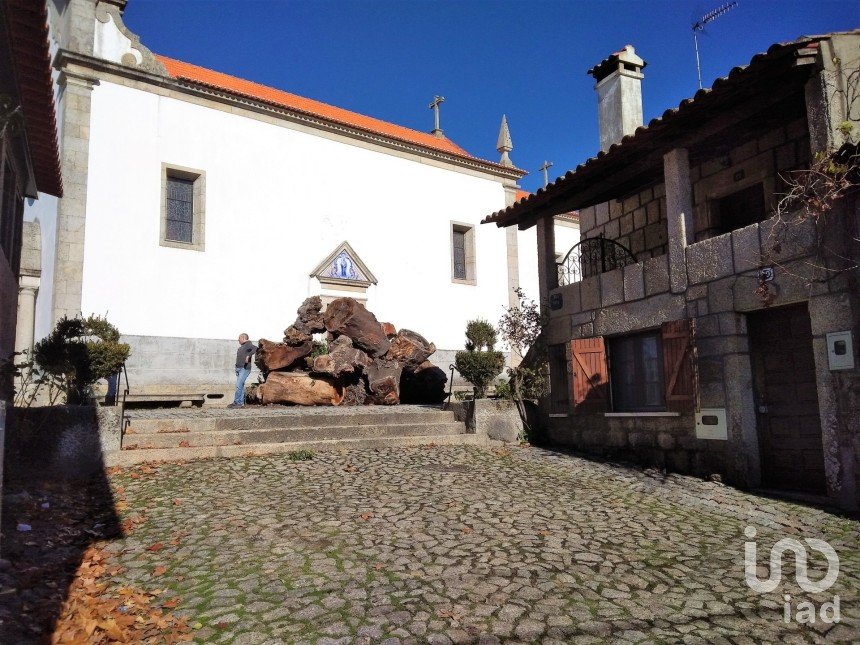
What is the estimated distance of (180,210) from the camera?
→ 1589 cm

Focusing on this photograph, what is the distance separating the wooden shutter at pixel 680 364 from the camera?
24.2 ft

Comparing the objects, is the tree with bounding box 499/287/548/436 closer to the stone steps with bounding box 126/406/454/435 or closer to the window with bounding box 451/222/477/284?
the stone steps with bounding box 126/406/454/435

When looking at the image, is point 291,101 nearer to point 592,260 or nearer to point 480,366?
point 592,260

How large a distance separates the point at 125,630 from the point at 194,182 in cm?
1446

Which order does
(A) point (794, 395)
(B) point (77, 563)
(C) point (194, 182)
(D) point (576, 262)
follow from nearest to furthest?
1. (B) point (77, 563)
2. (A) point (794, 395)
3. (D) point (576, 262)
4. (C) point (194, 182)

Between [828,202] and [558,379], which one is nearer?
[828,202]

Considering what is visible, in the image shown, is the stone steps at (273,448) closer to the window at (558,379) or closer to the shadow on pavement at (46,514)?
the shadow on pavement at (46,514)

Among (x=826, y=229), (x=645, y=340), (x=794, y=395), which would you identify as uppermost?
(x=826, y=229)

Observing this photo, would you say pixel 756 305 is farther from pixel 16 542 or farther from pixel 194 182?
pixel 194 182

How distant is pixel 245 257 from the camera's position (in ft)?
53.8

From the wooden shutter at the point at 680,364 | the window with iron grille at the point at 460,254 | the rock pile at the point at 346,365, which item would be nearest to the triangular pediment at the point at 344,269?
the rock pile at the point at 346,365

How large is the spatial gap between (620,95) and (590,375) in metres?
5.67

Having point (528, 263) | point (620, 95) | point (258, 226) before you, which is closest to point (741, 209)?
point (620, 95)

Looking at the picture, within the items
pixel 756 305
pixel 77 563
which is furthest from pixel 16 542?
pixel 756 305
